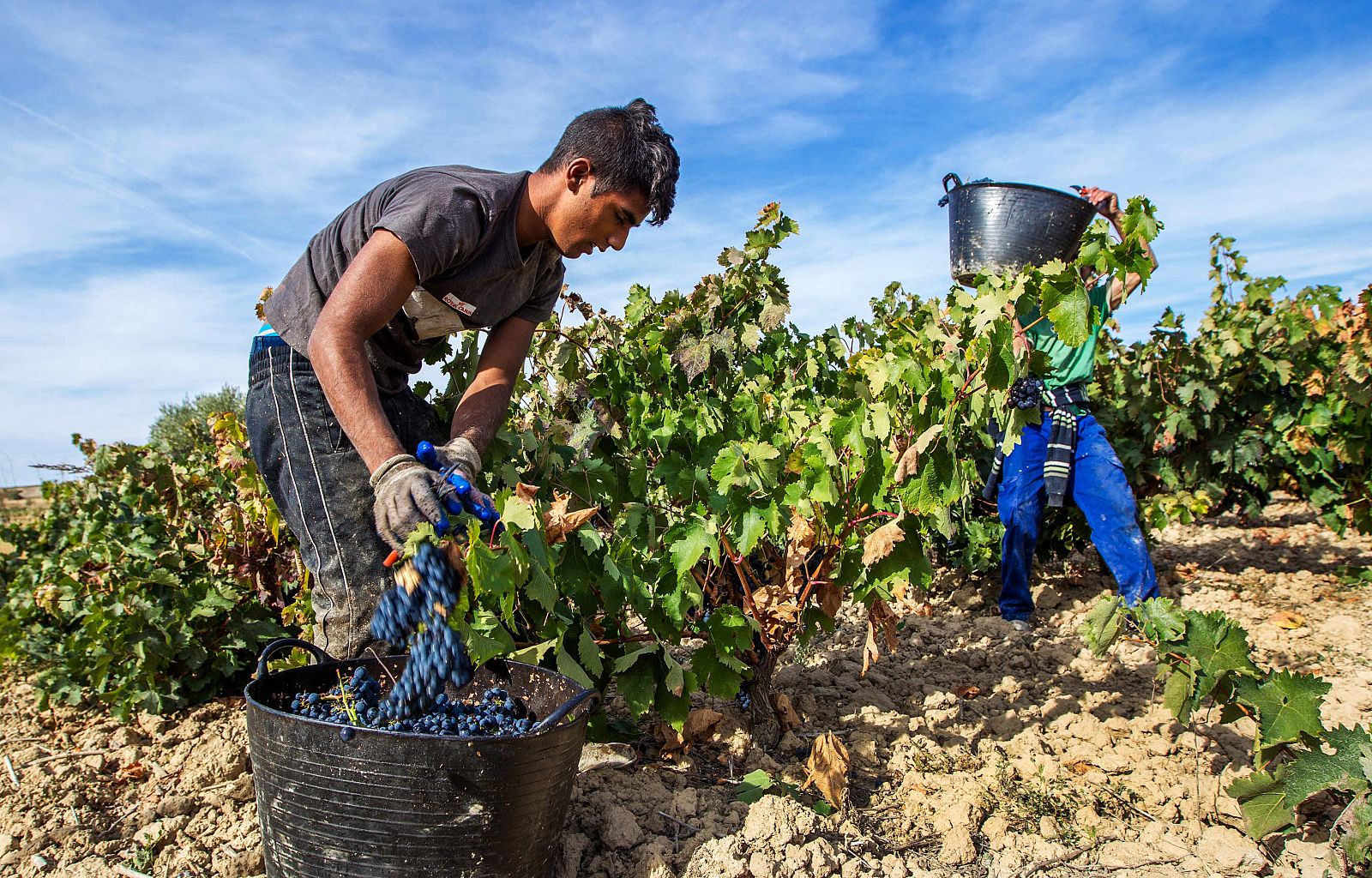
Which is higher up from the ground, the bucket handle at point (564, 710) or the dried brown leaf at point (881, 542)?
the dried brown leaf at point (881, 542)

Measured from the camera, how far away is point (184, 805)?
2490 millimetres

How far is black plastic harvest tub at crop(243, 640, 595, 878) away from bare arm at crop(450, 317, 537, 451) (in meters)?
0.94

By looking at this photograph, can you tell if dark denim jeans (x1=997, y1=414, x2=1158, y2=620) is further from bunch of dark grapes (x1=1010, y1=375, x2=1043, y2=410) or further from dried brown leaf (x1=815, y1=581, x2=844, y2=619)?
dried brown leaf (x1=815, y1=581, x2=844, y2=619)

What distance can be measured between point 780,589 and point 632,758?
0.67 metres

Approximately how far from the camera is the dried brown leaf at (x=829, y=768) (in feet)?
7.73

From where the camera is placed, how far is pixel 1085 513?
428 cm

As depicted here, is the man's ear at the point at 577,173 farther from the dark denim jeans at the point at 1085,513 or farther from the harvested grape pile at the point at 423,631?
the dark denim jeans at the point at 1085,513

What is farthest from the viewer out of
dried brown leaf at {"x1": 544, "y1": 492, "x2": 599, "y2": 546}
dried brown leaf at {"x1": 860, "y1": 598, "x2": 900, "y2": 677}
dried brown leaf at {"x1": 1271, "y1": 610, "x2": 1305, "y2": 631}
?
dried brown leaf at {"x1": 1271, "y1": 610, "x2": 1305, "y2": 631}

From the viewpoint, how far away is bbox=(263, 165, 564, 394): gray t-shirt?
6.78ft

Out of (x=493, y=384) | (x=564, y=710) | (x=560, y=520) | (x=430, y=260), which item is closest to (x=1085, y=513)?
(x=493, y=384)

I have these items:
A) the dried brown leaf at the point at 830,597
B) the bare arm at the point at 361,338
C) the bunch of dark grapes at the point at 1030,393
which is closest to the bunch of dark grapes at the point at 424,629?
the bare arm at the point at 361,338

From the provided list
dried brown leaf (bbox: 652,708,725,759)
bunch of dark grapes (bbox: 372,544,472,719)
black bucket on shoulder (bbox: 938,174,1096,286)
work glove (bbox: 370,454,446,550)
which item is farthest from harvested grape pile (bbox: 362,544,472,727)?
black bucket on shoulder (bbox: 938,174,1096,286)

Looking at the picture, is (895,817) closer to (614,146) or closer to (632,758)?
(632,758)

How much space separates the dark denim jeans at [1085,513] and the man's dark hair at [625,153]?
2.66m
